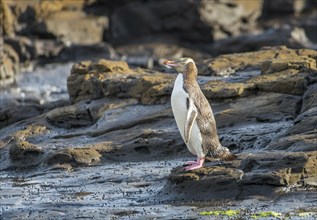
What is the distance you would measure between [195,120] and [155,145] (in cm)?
248

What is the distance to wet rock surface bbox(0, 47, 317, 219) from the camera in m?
11.8

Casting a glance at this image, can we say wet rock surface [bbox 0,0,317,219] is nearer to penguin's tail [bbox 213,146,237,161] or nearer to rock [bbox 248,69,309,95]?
rock [bbox 248,69,309,95]

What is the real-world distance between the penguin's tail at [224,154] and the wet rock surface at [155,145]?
0.15 m

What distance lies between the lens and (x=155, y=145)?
15.6 metres

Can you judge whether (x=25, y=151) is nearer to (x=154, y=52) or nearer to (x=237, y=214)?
(x=237, y=214)

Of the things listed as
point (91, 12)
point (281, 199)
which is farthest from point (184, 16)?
point (281, 199)

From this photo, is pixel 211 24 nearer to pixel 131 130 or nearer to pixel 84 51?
pixel 84 51

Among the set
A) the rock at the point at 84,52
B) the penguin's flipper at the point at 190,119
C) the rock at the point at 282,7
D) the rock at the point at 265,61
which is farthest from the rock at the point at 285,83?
the rock at the point at 282,7

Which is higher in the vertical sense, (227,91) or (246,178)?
(246,178)

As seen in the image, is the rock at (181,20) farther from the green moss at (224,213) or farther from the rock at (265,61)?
the green moss at (224,213)

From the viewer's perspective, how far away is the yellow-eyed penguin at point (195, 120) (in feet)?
43.0

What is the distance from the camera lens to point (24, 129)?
58.4 feet

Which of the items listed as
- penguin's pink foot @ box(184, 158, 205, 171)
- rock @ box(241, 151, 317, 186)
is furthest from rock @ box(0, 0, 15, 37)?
rock @ box(241, 151, 317, 186)

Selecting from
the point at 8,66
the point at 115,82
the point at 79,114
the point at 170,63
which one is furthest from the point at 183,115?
the point at 8,66
